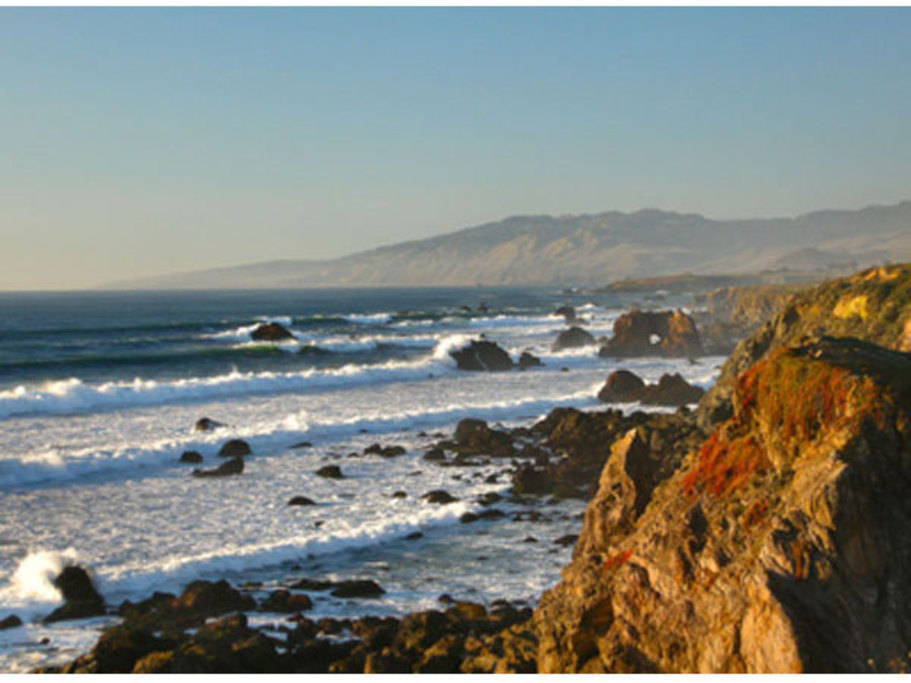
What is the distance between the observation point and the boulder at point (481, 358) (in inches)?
2074

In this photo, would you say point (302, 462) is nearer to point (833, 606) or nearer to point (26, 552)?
point (26, 552)

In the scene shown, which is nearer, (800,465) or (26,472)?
(800,465)

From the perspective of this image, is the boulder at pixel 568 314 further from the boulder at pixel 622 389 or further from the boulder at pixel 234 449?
the boulder at pixel 234 449

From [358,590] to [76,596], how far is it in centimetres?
471

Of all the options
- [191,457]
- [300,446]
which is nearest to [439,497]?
[300,446]

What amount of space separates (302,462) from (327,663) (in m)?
14.9

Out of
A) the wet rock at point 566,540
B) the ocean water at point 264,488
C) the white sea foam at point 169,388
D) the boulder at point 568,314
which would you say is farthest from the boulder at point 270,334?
the wet rock at point 566,540

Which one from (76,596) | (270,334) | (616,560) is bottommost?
(76,596)

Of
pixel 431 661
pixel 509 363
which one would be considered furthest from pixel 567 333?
pixel 431 661

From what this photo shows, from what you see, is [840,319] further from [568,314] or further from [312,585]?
[568,314]

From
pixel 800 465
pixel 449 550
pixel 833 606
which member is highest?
pixel 800 465

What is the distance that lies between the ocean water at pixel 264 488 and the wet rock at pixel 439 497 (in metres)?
0.33

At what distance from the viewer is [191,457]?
25141 millimetres

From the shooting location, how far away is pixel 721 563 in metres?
7.22
